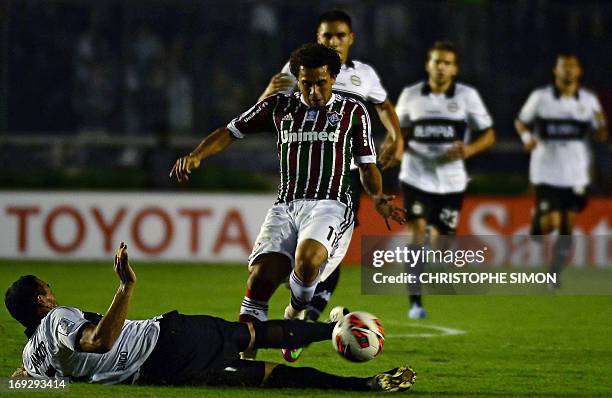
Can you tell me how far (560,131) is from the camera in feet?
44.5

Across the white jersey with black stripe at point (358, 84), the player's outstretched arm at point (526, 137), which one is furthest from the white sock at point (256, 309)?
the player's outstretched arm at point (526, 137)

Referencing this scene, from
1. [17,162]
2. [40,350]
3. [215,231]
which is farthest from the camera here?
[17,162]

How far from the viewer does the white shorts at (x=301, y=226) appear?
7461 millimetres

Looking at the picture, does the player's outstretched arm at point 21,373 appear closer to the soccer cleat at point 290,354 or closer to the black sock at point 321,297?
the soccer cleat at point 290,354

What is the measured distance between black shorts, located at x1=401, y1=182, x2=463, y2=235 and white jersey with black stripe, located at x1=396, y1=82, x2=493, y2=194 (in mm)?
52

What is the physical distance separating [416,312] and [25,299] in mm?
4944

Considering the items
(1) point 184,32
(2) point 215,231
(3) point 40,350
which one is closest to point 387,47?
(1) point 184,32

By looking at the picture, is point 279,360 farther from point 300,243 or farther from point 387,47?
point 387,47

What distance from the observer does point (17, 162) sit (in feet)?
57.0

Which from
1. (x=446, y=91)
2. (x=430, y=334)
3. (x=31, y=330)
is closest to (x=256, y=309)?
(x=31, y=330)

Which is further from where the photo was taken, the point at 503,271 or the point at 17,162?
the point at 17,162

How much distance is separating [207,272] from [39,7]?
5244mm

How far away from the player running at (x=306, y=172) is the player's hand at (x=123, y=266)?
1498 millimetres

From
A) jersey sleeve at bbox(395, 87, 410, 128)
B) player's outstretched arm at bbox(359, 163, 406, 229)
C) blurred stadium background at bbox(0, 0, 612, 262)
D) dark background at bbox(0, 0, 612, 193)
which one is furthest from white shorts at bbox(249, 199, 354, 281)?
dark background at bbox(0, 0, 612, 193)
